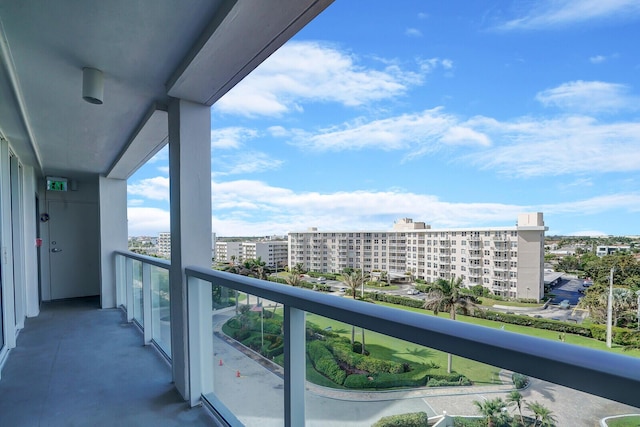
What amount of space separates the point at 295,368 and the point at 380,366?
56 cm

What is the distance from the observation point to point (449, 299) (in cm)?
177

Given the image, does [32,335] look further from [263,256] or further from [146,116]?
[263,256]

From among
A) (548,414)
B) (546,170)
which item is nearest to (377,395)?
(548,414)

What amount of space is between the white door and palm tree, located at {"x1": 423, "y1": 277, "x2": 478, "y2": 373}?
768cm

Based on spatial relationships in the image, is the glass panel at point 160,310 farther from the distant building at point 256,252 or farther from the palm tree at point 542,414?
the palm tree at point 542,414

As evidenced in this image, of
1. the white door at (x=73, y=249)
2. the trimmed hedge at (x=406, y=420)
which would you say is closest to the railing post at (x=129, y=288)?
the white door at (x=73, y=249)

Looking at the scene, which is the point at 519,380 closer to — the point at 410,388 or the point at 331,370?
the point at 410,388

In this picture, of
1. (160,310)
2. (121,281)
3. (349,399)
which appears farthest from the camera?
(121,281)

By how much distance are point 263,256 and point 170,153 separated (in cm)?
124

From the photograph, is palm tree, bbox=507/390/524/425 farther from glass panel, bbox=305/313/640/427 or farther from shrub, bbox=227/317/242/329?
shrub, bbox=227/317/242/329

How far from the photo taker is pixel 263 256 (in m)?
2.77

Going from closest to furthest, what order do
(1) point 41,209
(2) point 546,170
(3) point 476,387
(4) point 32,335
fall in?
(3) point 476,387, (2) point 546,170, (4) point 32,335, (1) point 41,209

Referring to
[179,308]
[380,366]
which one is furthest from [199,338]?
[380,366]

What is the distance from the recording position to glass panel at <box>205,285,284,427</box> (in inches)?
68.4
